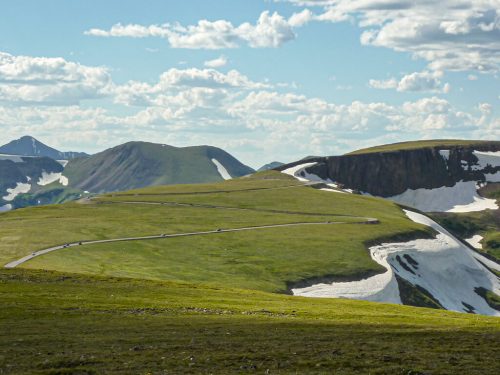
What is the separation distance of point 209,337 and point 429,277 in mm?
132435

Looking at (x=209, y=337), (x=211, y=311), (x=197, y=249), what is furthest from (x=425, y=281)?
(x=209, y=337)

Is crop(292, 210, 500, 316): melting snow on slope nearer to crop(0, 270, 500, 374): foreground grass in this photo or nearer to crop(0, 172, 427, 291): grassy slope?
crop(0, 172, 427, 291): grassy slope

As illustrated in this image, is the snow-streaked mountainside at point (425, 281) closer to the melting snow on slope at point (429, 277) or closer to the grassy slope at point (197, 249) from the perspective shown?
the melting snow on slope at point (429, 277)

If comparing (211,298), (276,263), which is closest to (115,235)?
(276,263)

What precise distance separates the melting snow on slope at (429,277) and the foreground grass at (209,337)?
199 feet

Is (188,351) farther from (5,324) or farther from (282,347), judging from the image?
(5,324)

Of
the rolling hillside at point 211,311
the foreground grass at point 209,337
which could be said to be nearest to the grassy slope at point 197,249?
the rolling hillside at point 211,311

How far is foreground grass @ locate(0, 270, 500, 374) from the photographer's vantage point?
3816cm

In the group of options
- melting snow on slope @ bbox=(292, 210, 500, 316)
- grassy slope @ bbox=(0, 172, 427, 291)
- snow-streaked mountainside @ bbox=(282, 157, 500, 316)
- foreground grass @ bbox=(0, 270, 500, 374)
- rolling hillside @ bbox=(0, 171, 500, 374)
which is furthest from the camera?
melting snow on slope @ bbox=(292, 210, 500, 316)

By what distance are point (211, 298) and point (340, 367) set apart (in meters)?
41.1

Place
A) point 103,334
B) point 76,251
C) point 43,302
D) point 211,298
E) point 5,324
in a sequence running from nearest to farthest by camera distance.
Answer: point 103,334 < point 5,324 < point 43,302 < point 211,298 < point 76,251

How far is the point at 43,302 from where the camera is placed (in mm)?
63000

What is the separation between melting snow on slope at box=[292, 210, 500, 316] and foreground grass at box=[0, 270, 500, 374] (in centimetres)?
6075

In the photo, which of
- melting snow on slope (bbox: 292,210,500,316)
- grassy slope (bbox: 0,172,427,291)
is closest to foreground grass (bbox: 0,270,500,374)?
grassy slope (bbox: 0,172,427,291)
